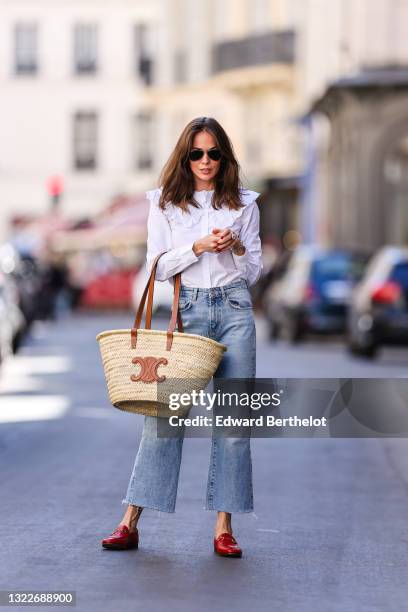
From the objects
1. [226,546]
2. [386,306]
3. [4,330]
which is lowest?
[4,330]

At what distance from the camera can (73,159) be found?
60875 millimetres

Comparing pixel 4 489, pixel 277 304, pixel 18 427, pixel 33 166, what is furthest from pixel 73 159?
pixel 4 489

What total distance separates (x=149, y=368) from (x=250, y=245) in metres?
0.71

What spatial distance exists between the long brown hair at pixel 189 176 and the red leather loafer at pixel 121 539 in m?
1.35

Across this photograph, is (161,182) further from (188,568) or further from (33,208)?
(33,208)

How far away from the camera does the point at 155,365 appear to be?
22.6 ft

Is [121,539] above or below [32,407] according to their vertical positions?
above

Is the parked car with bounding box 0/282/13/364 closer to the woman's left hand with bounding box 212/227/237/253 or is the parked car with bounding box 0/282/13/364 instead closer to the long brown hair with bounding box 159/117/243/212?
the long brown hair with bounding box 159/117/243/212

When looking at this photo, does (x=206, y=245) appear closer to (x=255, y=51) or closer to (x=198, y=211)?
(x=198, y=211)

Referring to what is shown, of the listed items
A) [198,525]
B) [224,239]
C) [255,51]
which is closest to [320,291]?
[198,525]

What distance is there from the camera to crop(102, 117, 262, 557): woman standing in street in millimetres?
7188

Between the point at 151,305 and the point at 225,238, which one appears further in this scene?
the point at 151,305

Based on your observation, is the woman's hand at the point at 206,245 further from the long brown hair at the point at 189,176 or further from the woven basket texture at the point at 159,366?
the woven basket texture at the point at 159,366

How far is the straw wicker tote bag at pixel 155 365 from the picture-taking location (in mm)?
6863
